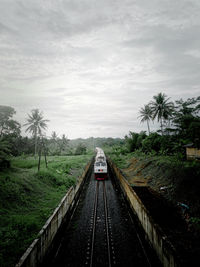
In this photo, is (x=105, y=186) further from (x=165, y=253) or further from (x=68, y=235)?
(x=165, y=253)

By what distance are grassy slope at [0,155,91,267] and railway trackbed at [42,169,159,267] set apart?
1.41 metres

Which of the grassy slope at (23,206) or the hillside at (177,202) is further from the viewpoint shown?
the hillside at (177,202)

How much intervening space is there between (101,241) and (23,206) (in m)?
5.96

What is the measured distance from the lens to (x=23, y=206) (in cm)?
1032

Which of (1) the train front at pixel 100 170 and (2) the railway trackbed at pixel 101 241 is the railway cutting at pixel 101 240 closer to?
(2) the railway trackbed at pixel 101 241

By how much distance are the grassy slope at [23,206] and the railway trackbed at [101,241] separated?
4.61 ft

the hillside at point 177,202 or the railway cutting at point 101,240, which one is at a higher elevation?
the hillside at point 177,202

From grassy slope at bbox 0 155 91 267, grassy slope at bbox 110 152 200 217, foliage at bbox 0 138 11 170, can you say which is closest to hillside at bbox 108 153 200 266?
grassy slope at bbox 110 152 200 217

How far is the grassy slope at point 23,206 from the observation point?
6.45 meters

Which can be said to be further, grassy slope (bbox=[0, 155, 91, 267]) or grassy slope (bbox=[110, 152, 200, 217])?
grassy slope (bbox=[110, 152, 200, 217])

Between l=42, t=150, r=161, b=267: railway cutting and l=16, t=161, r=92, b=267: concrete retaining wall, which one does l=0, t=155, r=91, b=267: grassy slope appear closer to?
l=16, t=161, r=92, b=267: concrete retaining wall

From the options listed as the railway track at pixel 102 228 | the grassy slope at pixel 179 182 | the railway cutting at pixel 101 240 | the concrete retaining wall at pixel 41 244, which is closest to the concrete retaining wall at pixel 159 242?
the railway cutting at pixel 101 240

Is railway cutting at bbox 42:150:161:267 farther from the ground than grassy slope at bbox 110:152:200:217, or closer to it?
closer to it

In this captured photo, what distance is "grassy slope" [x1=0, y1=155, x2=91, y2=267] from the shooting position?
6.45 m
